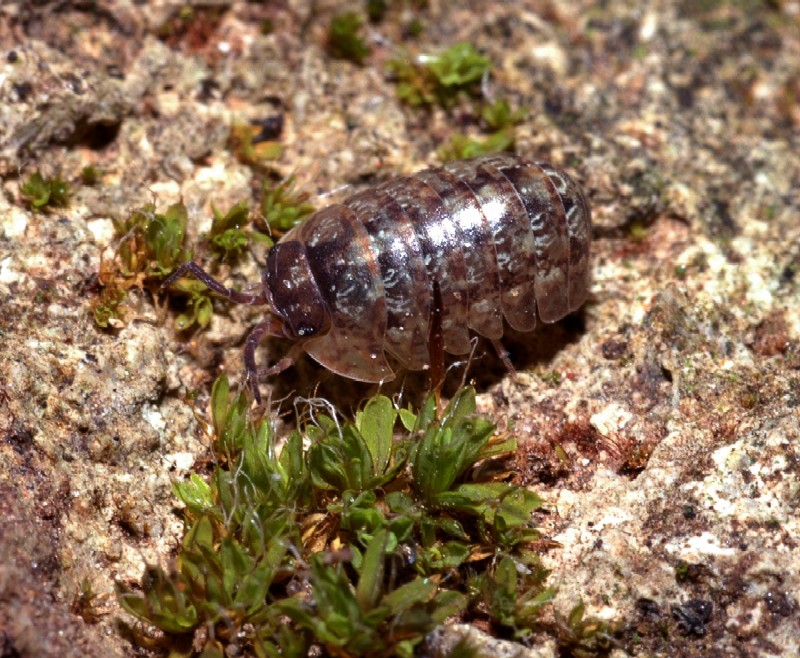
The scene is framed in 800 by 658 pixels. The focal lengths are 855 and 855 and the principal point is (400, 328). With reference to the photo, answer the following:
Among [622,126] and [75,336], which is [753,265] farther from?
[75,336]

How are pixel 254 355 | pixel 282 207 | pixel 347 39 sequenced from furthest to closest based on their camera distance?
pixel 347 39, pixel 282 207, pixel 254 355

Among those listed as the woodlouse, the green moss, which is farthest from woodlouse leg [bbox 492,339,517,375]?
the green moss

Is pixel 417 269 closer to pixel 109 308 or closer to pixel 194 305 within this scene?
pixel 194 305

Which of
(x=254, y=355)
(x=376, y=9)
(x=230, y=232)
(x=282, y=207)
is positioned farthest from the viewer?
(x=376, y=9)

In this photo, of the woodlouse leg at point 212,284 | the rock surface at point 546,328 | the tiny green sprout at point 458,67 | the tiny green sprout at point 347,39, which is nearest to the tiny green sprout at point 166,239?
the woodlouse leg at point 212,284

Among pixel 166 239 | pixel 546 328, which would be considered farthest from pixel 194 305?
pixel 546 328

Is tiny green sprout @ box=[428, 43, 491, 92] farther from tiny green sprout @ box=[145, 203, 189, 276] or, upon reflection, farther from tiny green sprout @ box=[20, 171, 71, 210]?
tiny green sprout @ box=[20, 171, 71, 210]
